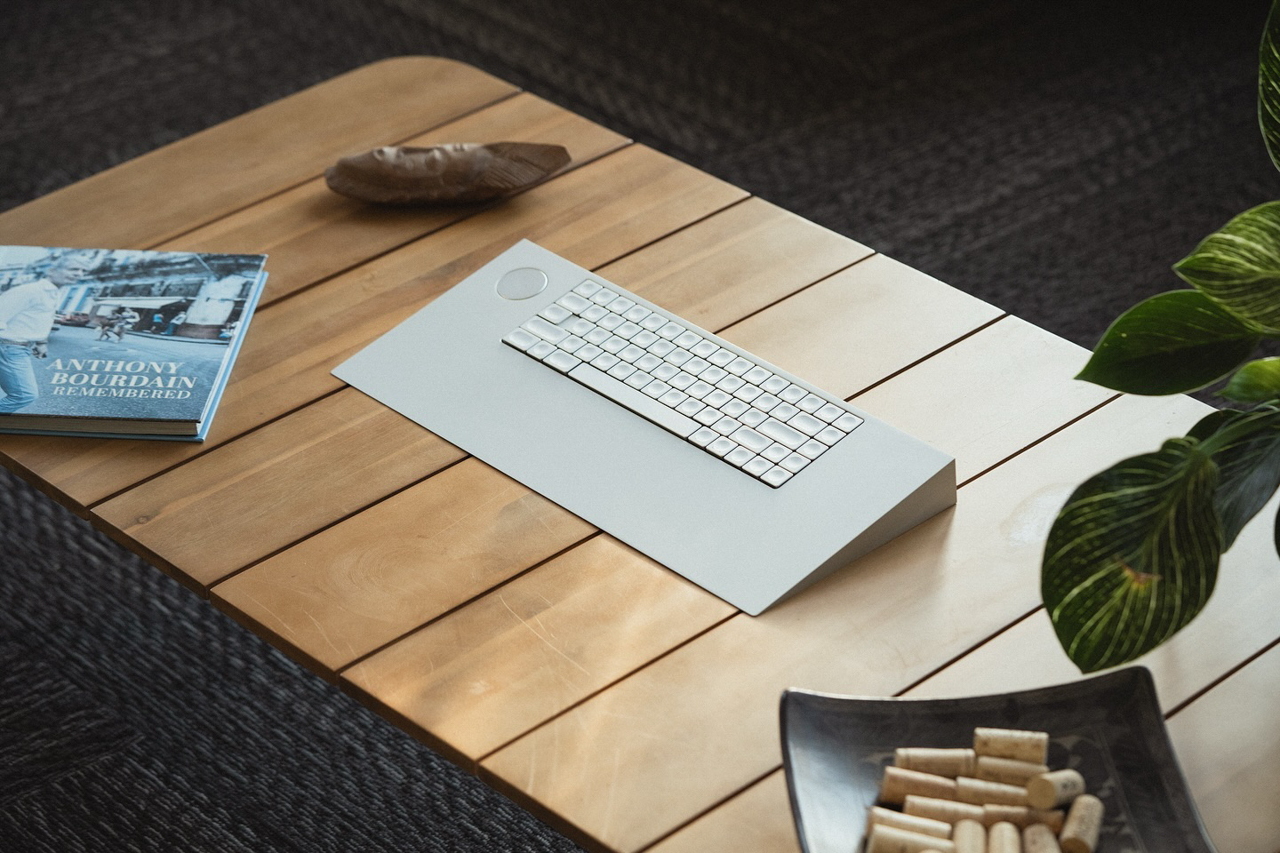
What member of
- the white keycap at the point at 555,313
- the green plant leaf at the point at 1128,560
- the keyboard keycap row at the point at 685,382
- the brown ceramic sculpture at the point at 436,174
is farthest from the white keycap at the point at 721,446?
the brown ceramic sculpture at the point at 436,174

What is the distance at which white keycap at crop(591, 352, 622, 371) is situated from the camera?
1.11 meters

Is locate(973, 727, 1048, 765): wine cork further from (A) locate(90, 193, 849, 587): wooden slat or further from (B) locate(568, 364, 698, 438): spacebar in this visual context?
(A) locate(90, 193, 849, 587): wooden slat

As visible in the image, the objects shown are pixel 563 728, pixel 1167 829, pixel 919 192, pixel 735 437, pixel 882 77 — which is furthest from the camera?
pixel 882 77

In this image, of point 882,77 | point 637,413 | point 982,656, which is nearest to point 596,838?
point 982,656

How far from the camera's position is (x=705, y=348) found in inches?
43.9

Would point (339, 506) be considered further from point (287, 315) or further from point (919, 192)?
point (919, 192)

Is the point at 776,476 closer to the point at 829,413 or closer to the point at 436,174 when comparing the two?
the point at 829,413

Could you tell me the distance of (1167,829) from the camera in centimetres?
73

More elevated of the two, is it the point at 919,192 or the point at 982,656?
the point at 982,656

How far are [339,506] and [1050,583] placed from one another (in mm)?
528

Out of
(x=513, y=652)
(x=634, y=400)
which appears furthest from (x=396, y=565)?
(x=634, y=400)

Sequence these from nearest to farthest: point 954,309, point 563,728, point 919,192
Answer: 1. point 563,728
2. point 954,309
3. point 919,192

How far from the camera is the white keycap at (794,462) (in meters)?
0.99

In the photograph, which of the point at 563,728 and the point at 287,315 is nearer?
the point at 563,728
